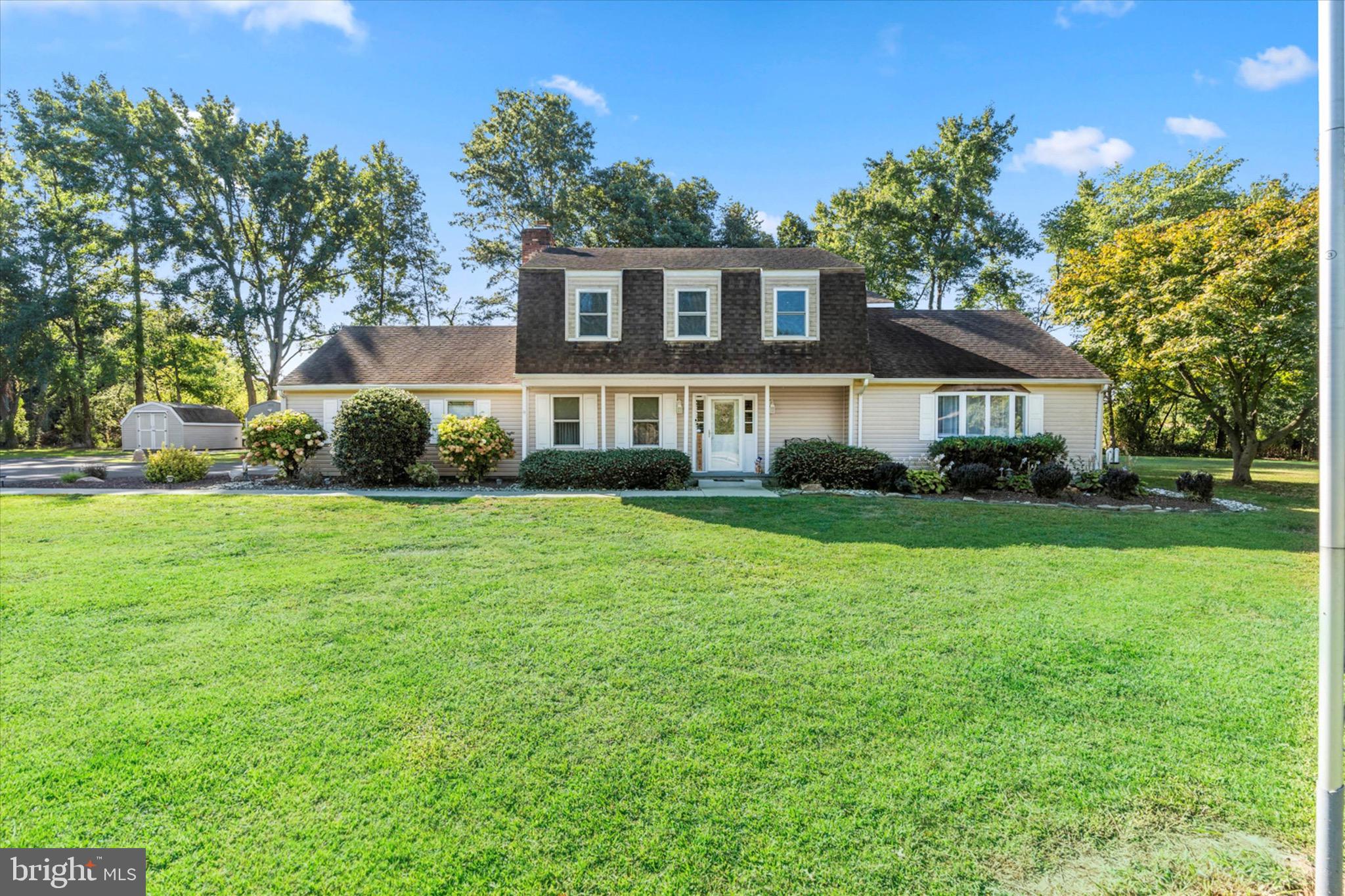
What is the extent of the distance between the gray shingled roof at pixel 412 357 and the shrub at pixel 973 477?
11409 millimetres

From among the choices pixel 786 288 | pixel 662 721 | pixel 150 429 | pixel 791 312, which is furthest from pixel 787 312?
pixel 150 429

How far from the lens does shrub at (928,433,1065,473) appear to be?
531 inches

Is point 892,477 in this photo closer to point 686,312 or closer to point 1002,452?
point 1002,452

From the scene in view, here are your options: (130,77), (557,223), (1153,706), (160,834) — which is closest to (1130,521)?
(1153,706)

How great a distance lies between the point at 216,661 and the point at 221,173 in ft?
106

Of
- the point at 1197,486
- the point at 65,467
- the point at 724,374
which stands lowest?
the point at 1197,486

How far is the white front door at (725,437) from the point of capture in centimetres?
1528

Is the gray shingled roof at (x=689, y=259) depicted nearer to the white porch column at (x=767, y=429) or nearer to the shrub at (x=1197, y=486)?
the white porch column at (x=767, y=429)

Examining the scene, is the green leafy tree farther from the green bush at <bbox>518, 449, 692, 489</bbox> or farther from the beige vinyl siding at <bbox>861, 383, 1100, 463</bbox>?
the green bush at <bbox>518, 449, 692, 489</bbox>

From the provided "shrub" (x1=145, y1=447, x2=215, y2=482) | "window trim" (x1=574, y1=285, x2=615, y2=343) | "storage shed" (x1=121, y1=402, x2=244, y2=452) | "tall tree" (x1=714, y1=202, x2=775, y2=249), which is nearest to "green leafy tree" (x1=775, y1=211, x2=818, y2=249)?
"tall tree" (x1=714, y1=202, x2=775, y2=249)

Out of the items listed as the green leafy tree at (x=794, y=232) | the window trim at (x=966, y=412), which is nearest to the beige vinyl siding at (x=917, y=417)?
the window trim at (x=966, y=412)

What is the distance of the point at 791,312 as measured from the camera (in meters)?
14.6

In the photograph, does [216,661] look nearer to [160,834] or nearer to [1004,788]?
[160,834]

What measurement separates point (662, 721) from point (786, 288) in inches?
517
